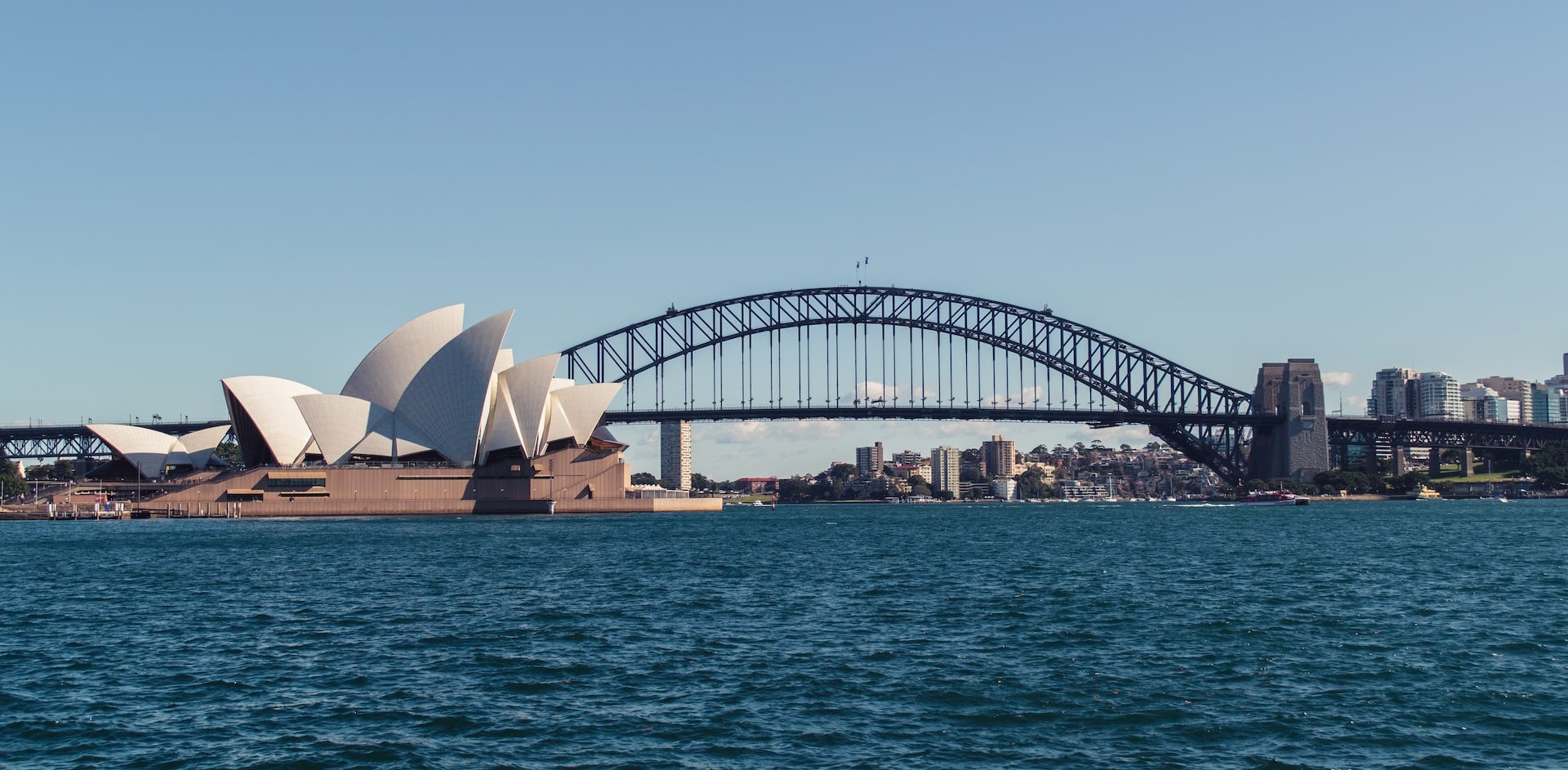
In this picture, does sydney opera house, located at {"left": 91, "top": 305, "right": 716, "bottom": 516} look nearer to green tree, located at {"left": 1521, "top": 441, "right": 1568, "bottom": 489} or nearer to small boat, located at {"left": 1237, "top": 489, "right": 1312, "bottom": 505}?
small boat, located at {"left": 1237, "top": 489, "right": 1312, "bottom": 505}

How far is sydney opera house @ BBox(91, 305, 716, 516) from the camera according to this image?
77.1m

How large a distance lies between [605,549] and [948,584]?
54.7 feet

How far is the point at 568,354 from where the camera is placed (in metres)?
112

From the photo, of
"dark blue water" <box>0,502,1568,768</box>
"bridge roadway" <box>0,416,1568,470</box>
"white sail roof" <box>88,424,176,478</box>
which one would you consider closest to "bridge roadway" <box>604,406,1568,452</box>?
"bridge roadway" <box>0,416,1568,470</box>

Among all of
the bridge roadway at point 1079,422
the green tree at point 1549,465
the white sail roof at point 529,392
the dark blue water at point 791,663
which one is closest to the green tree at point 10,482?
the bridge roadway at point 1079,422

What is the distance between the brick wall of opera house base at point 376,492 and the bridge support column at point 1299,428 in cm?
5770

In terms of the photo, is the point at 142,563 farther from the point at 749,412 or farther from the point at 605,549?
the point at 749,412

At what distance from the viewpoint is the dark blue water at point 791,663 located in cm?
1384

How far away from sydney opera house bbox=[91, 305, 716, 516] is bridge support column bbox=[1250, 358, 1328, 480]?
5560cm

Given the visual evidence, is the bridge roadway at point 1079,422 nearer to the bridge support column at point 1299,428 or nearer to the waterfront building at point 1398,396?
the bridge support column at point 1299,428

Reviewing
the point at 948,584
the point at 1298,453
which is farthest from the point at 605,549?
the point at 1298,453

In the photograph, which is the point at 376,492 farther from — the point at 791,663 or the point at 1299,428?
the point at 1299,428

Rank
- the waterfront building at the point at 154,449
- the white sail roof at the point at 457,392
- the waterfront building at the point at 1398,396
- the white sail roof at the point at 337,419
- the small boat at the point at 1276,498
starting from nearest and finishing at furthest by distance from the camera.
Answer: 1. the white sail roof at the point at 457,392
2. the white sail roof at the point at 337,419
3. the waterfront building at the point at 154,449
4. the small boat at the point at 1276,498
5. the waterfront building at the point at 1398,396

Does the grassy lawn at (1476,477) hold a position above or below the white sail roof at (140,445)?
below
